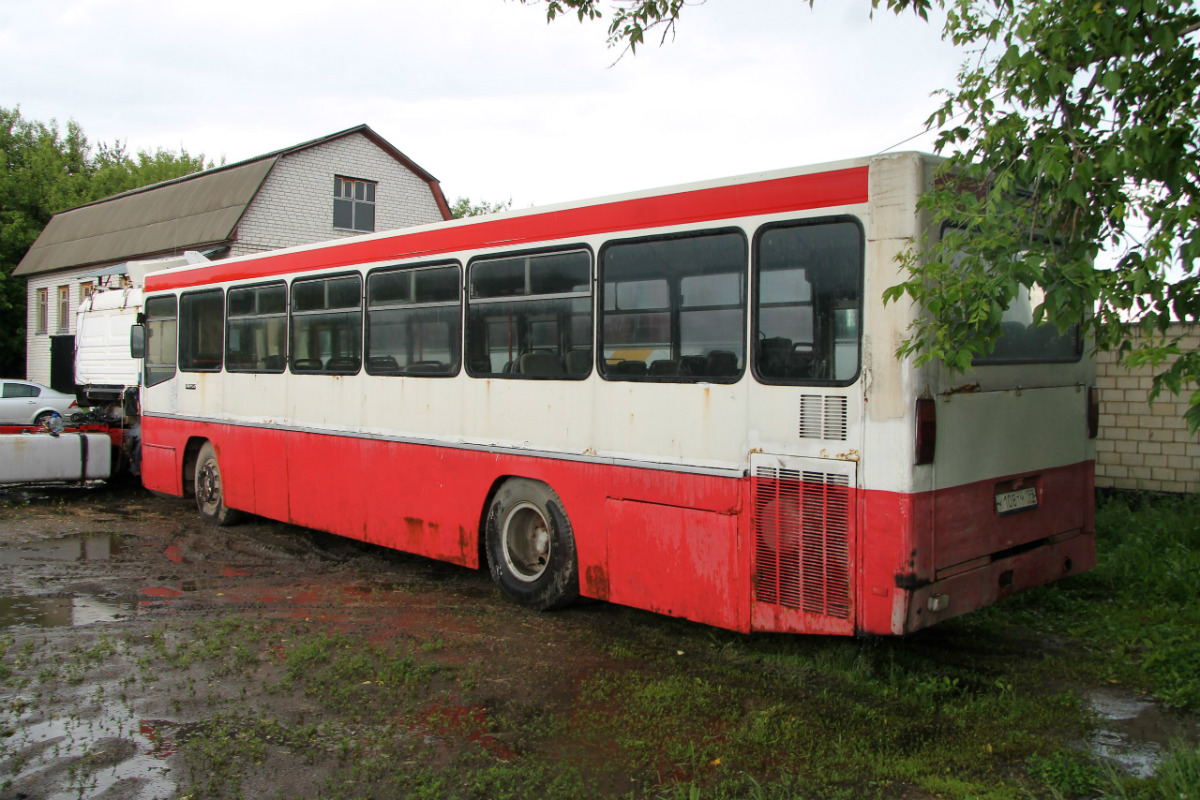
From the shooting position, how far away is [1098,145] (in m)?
4.30

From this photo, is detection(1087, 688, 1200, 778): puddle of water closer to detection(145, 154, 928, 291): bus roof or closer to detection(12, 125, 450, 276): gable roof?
detection(145, 154, 928, 291): bus roof

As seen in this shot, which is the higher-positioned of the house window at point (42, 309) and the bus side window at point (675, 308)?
the house window at point (42, 309)

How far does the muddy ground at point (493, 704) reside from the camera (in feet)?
13.5

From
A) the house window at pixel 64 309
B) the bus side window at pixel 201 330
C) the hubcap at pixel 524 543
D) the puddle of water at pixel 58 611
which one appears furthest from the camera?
the house window at pixel 64 309

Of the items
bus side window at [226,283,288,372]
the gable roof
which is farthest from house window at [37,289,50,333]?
bus side window at [226,283,288,372]

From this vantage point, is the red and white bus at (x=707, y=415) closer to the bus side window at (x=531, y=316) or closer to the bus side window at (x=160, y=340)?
the bus side window at (x=531, y=316)

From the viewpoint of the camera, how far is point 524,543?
705 cm

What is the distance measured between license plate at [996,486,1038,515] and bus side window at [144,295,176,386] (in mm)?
9708

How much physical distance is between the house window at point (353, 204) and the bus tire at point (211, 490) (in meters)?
16.8

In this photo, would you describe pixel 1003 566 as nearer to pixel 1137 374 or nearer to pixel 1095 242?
pixel 1095 242

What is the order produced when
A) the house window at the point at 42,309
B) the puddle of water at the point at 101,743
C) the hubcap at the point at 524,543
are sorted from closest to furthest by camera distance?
the puddle of water at the point at 101,743 → the hubcap at the point at 524,543 → the house window at the point at 42,309

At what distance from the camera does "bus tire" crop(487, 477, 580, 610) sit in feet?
21.6

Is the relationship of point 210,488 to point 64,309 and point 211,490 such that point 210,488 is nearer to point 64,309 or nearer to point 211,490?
point 211,490

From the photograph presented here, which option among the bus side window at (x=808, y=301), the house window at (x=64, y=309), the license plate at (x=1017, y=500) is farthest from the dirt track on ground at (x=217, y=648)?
the house window at (x=64, y=309)
